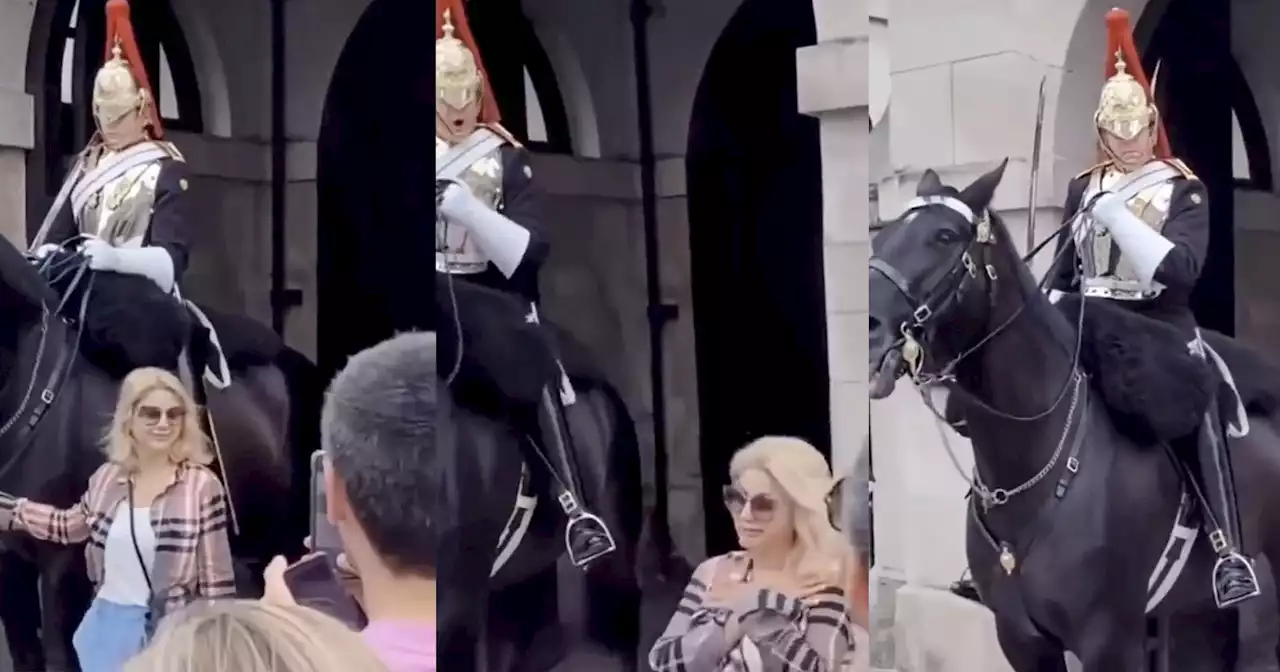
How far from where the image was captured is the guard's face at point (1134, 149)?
213cm

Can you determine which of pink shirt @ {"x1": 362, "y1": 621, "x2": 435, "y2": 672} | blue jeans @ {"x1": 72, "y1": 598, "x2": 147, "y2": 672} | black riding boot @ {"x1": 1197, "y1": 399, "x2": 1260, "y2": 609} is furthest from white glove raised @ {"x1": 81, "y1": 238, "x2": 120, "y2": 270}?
black riding boot @ {"x1": 1197, "y1": 399, "x2": 1260, "y2": 609}

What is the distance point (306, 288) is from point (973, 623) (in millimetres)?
1414

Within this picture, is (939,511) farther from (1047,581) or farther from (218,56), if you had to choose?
(218,56)

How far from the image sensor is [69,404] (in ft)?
9.04

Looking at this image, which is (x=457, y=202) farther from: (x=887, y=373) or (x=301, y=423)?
(x=887, y=373)

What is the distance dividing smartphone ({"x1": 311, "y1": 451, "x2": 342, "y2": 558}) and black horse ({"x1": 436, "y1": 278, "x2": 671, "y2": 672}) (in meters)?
0.23

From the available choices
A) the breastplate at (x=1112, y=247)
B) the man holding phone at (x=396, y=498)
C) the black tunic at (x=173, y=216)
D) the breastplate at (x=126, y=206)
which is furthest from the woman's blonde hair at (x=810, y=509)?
the breastplate at (x=126, y=206)

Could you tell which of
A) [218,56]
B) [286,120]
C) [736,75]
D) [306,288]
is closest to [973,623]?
[736,75]

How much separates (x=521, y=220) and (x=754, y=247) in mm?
472

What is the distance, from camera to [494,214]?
2.52 meters

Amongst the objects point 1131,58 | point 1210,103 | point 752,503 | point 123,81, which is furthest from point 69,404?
point 1210,103

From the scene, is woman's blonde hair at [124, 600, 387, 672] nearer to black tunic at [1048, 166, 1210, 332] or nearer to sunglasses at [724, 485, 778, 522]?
sunglasses at [724, 485, 778, 522]

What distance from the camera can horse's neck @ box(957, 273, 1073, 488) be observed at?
216 centimetres

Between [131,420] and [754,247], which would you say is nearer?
[754,247]
